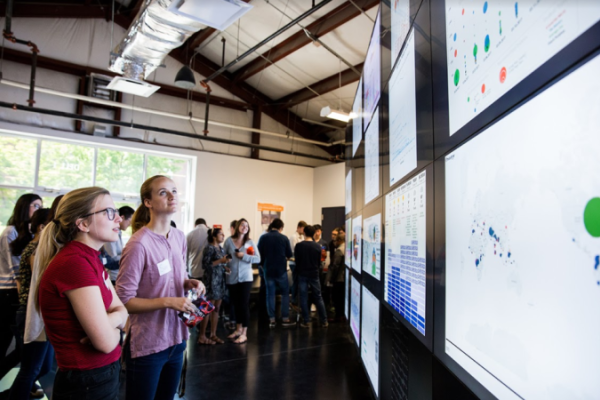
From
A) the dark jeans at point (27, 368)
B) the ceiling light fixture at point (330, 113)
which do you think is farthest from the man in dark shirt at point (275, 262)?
the dark jeans at point (27, 368)

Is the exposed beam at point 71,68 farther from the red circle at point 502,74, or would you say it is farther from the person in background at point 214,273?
the red circle at point 502,74

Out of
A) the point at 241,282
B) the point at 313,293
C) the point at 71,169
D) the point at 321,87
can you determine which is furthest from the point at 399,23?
the point at 71,169

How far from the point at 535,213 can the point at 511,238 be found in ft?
0.32

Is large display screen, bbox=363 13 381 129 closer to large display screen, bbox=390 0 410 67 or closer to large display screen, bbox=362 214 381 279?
large display screen, bbox=390 0 410 67

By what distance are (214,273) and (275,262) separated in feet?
3.44

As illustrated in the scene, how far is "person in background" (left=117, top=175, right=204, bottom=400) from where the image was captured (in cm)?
155

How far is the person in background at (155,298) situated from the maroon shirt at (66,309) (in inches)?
11.2

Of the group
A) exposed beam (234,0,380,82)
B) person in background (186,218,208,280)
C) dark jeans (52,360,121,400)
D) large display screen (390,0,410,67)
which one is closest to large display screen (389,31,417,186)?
large display screen (390,0,410,67)

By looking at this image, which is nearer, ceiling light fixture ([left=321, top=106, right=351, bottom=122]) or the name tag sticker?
the name tag sticker

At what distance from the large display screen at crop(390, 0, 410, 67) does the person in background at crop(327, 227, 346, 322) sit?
4.06 m

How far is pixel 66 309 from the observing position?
1218 millimetres

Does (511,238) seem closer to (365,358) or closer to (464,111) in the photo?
(464,111)

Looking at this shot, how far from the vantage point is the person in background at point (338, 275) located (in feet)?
18.5

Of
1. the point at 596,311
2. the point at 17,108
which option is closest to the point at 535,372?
the point at 596,311
